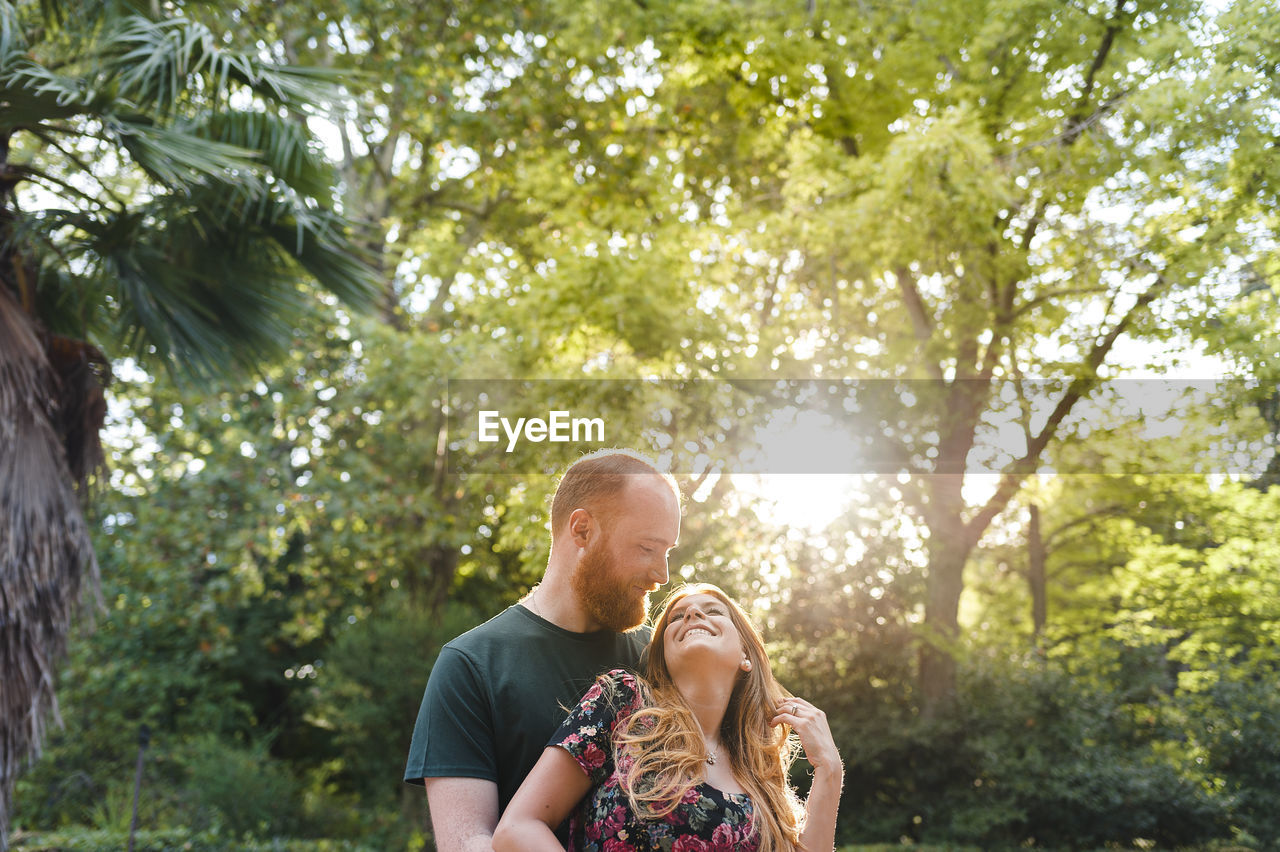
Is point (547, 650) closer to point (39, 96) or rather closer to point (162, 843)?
point (39, 96)

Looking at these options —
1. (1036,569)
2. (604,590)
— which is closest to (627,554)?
(604,590)

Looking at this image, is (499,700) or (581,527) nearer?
(499,700)

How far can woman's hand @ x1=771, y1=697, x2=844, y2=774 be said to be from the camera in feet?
6.44

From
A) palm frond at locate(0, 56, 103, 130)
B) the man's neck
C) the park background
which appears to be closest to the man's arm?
the man's neck

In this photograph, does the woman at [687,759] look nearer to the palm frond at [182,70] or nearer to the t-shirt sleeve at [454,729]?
the t-shirt sleeve at [454,729]

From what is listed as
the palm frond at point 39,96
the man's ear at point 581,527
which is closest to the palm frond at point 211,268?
the palm frond at point 39,96

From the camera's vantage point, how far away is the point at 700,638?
2105mm

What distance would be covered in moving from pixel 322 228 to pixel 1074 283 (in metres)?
7.18

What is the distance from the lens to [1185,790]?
9102mm

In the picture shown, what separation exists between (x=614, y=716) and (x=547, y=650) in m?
0.28

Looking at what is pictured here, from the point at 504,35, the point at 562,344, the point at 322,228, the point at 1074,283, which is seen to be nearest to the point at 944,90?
the point at 1074,283

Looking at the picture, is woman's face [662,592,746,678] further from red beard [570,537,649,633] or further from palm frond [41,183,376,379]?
palm frond [41,183,376,379]

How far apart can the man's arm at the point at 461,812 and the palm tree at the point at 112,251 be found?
12.8ft

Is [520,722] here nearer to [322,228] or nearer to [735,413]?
[322,228]
